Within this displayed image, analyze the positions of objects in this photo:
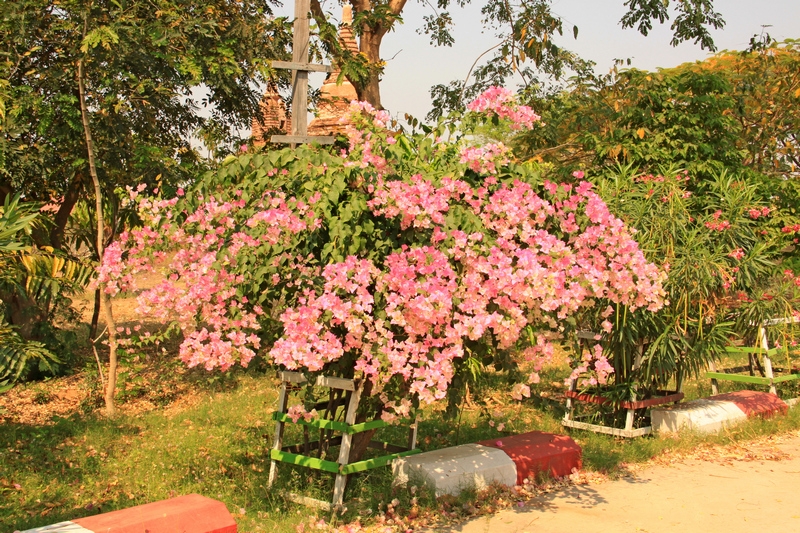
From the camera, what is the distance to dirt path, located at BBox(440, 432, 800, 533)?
5098 mm

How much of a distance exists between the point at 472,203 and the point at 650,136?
18.0 ft

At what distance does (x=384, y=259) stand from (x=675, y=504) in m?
2.65

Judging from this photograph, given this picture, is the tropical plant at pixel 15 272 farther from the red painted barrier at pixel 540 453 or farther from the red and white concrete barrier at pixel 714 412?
the red and white concrete barrier at pixel 714 412

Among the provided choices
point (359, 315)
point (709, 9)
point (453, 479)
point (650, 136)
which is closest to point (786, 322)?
point (650, 136)

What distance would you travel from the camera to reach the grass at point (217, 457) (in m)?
5.40

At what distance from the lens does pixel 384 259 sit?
489 centimetres

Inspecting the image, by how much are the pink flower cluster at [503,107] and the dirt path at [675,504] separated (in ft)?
8.08

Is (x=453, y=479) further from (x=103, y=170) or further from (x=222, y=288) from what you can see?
(x=103, y=170)

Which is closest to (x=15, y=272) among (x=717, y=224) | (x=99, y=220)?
(x=99, y=220)

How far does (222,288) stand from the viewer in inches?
187

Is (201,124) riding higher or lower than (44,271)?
higher

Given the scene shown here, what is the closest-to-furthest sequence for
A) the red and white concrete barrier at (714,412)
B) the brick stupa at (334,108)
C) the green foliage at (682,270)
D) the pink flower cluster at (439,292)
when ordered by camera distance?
the pink flower cluster at (439,292) < the green foliage at (682,270) < the red and white concrete barrier at (714,412) < the brick stupa at (334,108)

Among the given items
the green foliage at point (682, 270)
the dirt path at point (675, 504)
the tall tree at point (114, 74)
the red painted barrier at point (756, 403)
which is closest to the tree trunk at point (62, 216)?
the tall tree at point (114, 74)

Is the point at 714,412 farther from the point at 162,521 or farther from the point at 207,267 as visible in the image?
the point at 162,521
